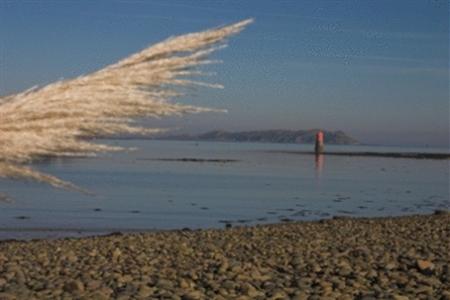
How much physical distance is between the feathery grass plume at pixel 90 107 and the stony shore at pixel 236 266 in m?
7.45

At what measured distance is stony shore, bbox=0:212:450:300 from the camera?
9336mm

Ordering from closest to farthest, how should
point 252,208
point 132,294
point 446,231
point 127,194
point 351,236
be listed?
point 132,294 < point 351,236 < point 446,231 < point 252,208 < point 127,194

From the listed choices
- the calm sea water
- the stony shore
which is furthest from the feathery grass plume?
the calm sea water

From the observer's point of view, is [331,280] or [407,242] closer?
[331,280]

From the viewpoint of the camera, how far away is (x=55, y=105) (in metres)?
1.61

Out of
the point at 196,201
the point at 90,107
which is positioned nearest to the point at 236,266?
the point at 90,107

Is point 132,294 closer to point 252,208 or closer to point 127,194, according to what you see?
point 252,208

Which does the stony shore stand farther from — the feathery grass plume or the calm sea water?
the feathery grass plume

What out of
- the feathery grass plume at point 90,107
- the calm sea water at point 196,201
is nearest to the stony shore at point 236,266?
the calm sea water at point 196,201

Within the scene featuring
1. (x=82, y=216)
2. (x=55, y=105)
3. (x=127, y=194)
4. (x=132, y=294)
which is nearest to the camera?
(x=55, y=105)

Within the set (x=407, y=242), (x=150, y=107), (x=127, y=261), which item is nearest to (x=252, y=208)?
(x=407, y=242)

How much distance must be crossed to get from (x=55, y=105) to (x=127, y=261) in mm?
11707

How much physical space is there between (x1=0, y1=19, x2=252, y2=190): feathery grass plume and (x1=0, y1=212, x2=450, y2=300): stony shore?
24.4ft

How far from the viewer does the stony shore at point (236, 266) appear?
30.6ft
